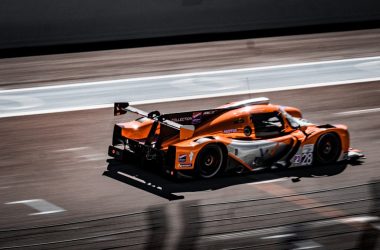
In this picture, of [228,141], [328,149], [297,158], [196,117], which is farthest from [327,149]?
[196,117]

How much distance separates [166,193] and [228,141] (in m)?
1.35

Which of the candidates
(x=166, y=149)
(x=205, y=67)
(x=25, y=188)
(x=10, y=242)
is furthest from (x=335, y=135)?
(x=205, y=67)

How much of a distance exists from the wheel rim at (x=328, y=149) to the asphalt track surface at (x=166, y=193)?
0.62 feet

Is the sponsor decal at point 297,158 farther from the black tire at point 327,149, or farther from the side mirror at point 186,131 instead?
the side mirror at point 186,131

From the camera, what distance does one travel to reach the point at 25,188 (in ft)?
44.9

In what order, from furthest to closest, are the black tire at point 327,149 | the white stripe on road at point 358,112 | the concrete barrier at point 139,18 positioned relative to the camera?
1. the concrete barrier at point 139,18
2. the white stripe on road at point 358,112
3. the black tire at point 327,149

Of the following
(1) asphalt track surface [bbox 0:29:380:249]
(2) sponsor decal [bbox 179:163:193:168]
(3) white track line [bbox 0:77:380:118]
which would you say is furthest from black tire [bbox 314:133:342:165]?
(3) white track line [bbox 0:77:380:118]

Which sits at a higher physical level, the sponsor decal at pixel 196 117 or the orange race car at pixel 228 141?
the sponsor decal at pixel 196 117

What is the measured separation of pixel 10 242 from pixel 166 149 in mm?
4438

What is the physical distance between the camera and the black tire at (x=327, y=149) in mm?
14281

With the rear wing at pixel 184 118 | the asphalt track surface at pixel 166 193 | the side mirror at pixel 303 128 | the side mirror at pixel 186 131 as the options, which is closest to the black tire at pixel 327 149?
the asphalt track surface at pixel 166 193

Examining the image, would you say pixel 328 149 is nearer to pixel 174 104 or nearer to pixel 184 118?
pixel 184 118

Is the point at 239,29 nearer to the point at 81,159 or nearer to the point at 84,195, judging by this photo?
the point at 81,159

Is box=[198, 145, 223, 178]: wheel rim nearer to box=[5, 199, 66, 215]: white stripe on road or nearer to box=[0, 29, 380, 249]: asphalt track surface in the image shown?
box=[0, 29, 380, 249]: asphalt track surface
